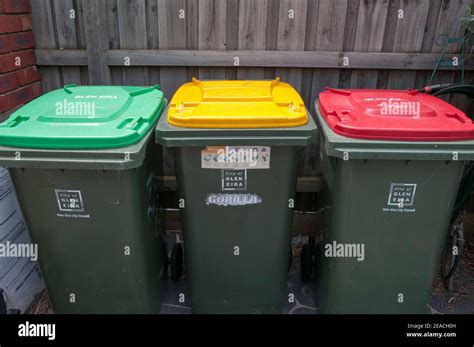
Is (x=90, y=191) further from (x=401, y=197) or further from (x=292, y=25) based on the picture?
(x=292, y=25)

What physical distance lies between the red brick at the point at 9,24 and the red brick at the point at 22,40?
39 millimetres

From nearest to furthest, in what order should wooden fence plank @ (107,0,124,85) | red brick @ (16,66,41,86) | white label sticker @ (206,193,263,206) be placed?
white label sticker @ (206,193,263,206) → red brick @ (16,66,41,86) → wooden fence plank @ (107,0,124,85)

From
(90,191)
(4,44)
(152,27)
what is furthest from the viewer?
(152,27)

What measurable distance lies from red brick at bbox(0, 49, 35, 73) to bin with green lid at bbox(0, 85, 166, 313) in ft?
1.61

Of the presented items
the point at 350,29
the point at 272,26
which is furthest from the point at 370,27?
the point at 272,26

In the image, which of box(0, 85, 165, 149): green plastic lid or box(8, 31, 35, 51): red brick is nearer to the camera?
box(0, 85, 165, 149): green plastic lid

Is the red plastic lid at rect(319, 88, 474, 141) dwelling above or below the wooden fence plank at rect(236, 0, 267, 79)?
below

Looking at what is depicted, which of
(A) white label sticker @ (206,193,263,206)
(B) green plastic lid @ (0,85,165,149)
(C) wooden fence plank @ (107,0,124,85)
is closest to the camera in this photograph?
(B) green plastic lid @ (0,85,165,149)

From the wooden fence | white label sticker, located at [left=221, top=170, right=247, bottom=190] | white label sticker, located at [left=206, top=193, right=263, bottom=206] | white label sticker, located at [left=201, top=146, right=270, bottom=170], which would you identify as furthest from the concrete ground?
the wooden fence

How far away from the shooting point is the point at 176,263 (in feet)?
9.18

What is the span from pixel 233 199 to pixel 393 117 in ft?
3.13

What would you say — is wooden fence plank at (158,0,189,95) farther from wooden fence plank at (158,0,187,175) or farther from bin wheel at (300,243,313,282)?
bin wheel at (300,243,313,282)

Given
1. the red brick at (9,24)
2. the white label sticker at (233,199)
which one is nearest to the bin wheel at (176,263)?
the white label sticker at (233,199)

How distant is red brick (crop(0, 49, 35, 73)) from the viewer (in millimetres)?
2555
